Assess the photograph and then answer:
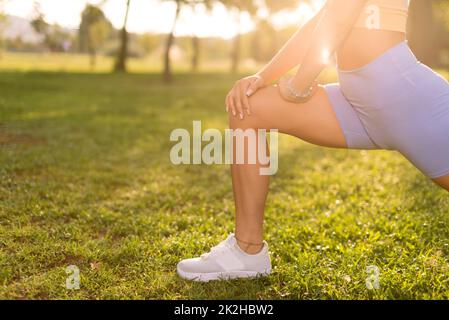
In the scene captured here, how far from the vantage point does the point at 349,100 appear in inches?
100

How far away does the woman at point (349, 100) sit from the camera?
2311 millimetres

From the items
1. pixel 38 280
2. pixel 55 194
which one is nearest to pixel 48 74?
pixel 55 194

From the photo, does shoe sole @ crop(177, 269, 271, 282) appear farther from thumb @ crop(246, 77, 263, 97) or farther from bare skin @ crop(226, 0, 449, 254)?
thumb @ crop(246, 77, 263, 97)

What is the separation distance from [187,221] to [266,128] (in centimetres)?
175

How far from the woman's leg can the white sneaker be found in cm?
6

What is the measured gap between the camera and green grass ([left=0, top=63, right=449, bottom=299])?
2.86 m

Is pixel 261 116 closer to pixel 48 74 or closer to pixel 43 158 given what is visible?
pixel 43 158

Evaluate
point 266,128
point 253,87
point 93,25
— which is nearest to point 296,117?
point 266,128

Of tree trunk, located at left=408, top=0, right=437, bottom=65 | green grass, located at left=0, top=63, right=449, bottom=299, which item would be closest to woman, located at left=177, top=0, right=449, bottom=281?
green grass, located at left=0, top=63, right=449, bottom=299

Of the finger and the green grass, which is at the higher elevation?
the finger

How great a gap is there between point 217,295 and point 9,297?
1146mm

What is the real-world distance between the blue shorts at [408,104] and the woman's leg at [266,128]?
225 millimetres

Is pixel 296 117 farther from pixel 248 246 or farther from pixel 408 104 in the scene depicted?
pixel 248 246

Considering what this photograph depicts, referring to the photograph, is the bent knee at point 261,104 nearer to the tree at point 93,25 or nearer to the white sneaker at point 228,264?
the white sneaker at point 228,264
